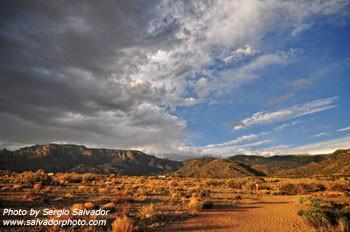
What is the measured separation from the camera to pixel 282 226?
1427cm

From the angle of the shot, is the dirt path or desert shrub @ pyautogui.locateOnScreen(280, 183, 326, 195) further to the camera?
desert shrub @ pyautogui.locateOnScreen(280, 183, 326, 195)

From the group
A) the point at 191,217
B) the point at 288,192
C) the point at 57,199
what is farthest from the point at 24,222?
the point at 288,192

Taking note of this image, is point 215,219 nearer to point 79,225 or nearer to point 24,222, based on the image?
point 79,225

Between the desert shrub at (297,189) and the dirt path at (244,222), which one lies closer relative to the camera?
the dirt path at (244,222)

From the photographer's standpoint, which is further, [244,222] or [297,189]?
[297,189]

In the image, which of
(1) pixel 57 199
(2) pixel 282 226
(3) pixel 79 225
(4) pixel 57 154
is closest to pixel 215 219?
(2) pixel 282 226

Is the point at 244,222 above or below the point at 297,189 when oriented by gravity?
below

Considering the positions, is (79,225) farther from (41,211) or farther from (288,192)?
(288,192)

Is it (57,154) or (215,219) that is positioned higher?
(57,154)

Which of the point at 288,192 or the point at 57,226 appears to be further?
→ the point at 288,192

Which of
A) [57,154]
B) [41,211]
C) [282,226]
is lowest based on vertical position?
[282,226]

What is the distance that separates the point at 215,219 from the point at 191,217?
4.60ft

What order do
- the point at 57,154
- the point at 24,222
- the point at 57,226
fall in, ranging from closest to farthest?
1. the point at 57,226
2. the point at 24,222
3. the point at 57,154

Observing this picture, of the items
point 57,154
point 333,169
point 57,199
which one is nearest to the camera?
point 57,199
